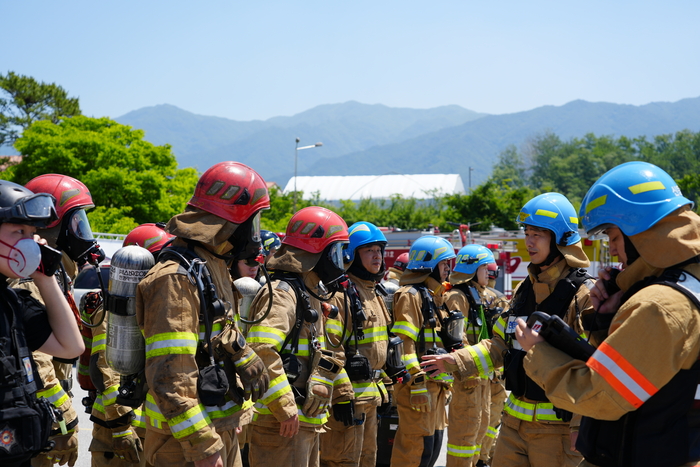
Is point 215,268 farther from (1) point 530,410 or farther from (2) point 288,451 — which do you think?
(1) point 530,410

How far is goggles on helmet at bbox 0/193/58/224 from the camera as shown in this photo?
2.78 m

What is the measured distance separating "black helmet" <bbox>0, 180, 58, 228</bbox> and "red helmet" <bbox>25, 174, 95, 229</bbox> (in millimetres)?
1770

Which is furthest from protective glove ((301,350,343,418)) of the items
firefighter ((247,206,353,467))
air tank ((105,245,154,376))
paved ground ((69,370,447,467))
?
paved ground ((69,370,447,467))

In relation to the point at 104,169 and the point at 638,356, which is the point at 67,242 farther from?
the point at 104,169

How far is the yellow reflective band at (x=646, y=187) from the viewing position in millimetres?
2977

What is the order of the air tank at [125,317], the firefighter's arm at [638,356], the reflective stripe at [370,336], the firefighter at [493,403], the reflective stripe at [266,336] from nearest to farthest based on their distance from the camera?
the firefighter's arm at [638,356]
the air tank at [125,317]
the reflective stripe at [266,336]
the reflective stripe at [370,336]
the firefighter at [493,403]

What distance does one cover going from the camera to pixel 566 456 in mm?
4406

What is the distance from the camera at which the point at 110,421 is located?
196 inches

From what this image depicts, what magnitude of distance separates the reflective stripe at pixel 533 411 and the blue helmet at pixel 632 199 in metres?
1.74

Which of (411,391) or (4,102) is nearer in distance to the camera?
(411,391)

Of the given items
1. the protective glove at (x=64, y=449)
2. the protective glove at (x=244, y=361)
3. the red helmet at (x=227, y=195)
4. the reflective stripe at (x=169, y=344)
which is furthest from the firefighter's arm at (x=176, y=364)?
the protective glove at (x=64, y=449)

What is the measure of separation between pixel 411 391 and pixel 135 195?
2585cm

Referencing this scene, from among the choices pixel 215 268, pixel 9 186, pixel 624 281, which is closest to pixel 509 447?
pixel 624 281

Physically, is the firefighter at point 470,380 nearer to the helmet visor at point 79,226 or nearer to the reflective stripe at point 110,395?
the reflective stripe at point 110,395
